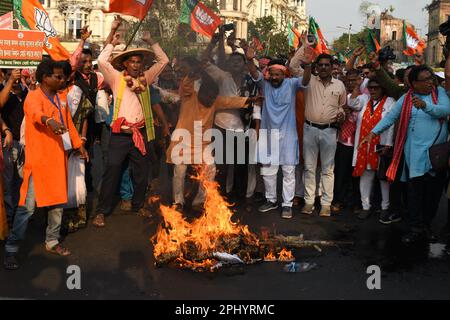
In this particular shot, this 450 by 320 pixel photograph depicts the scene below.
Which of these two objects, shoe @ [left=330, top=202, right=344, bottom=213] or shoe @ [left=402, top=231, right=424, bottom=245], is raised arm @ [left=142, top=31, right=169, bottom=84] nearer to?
shoe @ [left=330, top=202, right=344, bottom=213]

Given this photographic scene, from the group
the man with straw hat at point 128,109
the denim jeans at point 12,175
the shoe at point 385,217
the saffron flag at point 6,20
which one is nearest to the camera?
the denim jeans at point 12,175

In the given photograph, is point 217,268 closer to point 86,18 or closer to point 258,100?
point 258,100

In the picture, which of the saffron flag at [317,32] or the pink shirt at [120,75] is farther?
the saffron flag at [317,32]

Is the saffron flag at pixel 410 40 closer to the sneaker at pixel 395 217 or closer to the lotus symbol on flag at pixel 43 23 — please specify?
the sneaker at pixel 395 217

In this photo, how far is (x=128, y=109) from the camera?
6.16 meters

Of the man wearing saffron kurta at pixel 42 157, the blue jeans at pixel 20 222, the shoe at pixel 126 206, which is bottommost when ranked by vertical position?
the shoe at pixel 126 206

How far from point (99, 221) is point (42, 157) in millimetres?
1455


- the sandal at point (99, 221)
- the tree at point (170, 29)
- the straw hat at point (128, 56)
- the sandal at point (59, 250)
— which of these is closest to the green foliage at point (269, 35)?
the tree at point (170, 29)

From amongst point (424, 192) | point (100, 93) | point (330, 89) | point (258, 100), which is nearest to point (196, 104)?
point (258, 100)

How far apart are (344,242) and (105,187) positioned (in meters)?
2.98

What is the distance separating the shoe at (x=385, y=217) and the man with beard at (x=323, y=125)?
697mm

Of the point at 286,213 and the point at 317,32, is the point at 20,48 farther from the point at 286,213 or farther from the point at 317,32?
the point at 317,32

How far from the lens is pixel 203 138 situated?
6.66 meters

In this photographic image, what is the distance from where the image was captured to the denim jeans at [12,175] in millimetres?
5688
